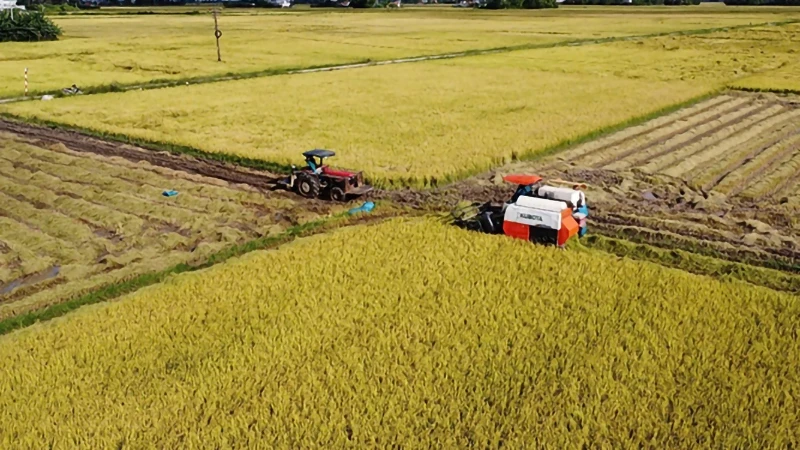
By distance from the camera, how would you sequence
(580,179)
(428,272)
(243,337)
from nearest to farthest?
(243,337)
(428,272)
(580,179)

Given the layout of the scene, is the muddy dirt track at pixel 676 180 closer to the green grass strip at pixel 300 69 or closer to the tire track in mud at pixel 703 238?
the tire track in mud at pixel 703 238

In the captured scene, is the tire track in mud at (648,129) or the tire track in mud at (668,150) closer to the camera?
the tire track in mud at (668,150)

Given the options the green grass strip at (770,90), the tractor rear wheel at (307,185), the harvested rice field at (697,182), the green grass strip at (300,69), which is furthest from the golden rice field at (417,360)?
the green grass strip at (300,69)

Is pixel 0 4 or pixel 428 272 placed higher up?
pixel 0 4

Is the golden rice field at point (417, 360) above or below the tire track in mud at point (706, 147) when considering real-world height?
below

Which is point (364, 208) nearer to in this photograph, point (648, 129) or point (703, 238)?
point (703, 238)

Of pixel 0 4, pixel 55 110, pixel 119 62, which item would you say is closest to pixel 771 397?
pixel 55 110

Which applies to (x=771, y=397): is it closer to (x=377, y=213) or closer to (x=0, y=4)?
(x=377, y=213)
